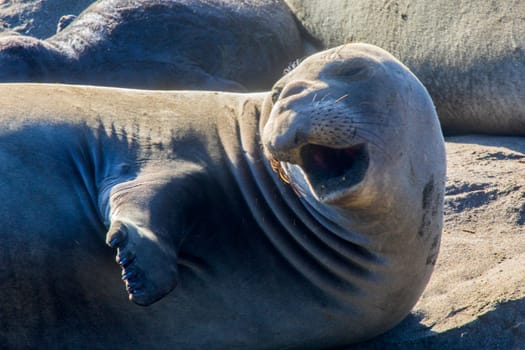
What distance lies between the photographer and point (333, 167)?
379 centimetres

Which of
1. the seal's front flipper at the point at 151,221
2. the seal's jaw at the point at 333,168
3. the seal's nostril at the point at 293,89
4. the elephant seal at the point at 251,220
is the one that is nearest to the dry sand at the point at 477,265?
the elephant seal at the point at 251,220

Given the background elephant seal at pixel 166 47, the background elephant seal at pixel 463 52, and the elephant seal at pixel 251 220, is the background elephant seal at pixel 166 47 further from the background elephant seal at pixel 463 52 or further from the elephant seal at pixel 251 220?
the elephant seal at pixel 251 220

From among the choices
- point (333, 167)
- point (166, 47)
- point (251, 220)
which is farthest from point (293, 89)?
point (166, 47)

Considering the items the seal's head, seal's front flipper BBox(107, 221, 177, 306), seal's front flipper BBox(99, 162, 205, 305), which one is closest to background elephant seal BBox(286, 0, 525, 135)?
the seal's head

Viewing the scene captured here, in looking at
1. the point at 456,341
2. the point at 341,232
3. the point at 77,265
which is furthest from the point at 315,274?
the point at 77,265

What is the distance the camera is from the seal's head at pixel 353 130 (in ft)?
11.9

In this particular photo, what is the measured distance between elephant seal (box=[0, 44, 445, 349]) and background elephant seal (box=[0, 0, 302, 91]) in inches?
125

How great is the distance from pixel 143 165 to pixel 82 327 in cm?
66

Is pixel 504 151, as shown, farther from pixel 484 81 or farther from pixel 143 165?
pixel 143 165

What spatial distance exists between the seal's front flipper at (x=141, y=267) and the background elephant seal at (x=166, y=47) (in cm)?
382

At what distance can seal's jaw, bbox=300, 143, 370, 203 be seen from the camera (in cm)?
364

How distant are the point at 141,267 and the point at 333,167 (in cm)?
82

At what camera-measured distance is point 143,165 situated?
400 cm

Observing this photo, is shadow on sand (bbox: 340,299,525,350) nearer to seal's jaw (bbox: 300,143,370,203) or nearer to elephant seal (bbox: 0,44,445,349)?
elephant seal (bbox: 0,44,445,349)
